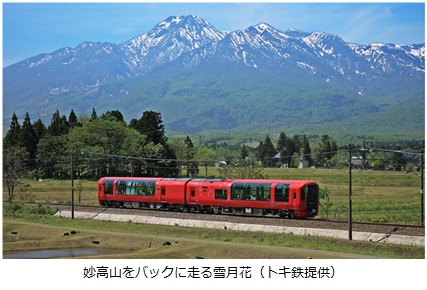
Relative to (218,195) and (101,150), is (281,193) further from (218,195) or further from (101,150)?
(101,150)

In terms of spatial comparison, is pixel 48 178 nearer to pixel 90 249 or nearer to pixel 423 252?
pixel 90 249

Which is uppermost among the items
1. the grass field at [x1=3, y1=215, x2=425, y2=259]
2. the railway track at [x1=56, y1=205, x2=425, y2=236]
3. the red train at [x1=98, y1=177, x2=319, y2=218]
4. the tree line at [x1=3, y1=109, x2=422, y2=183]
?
the tree line at [x1=3, y1=109, x2=422, y2=183]

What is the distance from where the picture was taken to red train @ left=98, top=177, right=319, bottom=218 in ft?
159

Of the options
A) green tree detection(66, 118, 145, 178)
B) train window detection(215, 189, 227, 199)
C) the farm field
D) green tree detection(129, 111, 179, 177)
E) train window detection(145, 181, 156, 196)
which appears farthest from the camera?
green tree detection(129, 111, 179, 177)

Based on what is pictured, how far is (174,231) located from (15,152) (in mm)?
37822

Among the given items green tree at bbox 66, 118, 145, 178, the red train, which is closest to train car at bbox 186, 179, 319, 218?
the red train

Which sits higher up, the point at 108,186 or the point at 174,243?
the point at 108,186

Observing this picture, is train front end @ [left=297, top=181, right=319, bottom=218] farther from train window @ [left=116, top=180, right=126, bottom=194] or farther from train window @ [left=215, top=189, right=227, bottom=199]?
train window @ [left=116, top=180, right=126, bottom=194]

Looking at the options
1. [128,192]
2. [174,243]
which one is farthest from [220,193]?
[174,243]

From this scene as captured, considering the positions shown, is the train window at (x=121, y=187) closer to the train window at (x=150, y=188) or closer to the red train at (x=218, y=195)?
the red train at (x=218, y=195)

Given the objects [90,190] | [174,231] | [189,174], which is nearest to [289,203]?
[174,231]

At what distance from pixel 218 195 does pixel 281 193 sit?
22.0 feet

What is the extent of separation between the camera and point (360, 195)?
8038 centimetres

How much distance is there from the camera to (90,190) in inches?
3509
